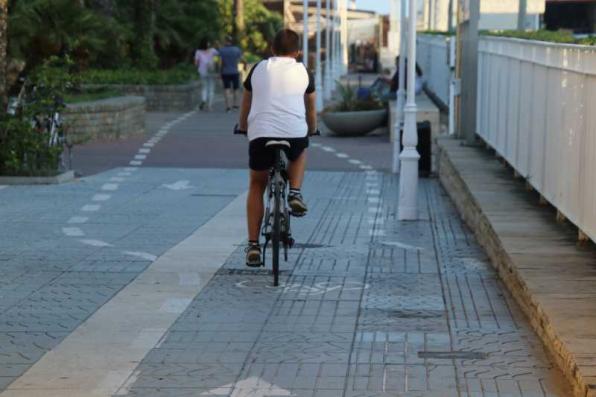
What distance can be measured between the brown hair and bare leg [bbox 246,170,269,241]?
0.86 meters

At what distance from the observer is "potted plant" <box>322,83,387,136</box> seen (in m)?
27.2

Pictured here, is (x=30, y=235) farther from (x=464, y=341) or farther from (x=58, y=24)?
(x=58, y=24)

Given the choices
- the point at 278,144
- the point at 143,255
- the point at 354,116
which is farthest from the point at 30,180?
Result: the point at 354,116

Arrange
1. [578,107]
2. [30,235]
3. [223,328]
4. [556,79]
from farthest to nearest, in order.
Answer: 1. [30,235]
2. [556,79]
3. [578,107]
4. [223,328]

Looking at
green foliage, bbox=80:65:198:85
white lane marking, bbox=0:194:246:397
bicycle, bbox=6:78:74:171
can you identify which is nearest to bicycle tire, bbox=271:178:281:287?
white lane marking, bbox=0:194:246:397

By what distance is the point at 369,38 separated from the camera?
93312 millimetres

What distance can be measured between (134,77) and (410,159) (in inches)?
903

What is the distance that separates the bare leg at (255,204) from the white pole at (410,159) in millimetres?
3524

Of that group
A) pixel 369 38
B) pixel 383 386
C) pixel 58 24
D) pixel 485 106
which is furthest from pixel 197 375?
pixel 369 38

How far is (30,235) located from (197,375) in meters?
5.48

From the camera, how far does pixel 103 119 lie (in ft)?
84.9

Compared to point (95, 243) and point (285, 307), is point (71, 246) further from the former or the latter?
point (285, 307)

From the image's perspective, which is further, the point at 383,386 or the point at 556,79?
the point at 556,79

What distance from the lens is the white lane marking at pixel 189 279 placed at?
9511 millimetres
